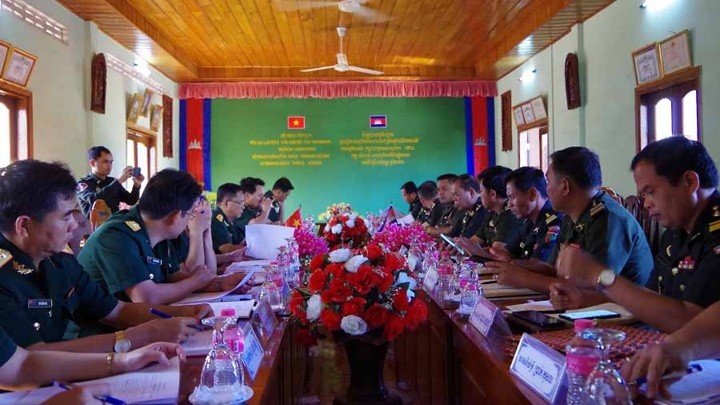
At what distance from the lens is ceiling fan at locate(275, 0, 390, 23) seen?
17.0 feet

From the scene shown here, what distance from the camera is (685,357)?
3.46 ft

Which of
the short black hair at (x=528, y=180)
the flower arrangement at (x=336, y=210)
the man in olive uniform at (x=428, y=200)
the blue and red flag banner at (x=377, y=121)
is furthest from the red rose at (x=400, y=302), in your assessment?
the blue and red flag banner at (x=377, y=121)

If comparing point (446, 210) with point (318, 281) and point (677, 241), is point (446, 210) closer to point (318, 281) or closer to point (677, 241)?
point (677, 241)

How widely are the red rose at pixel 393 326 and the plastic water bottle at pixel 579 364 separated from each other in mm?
623

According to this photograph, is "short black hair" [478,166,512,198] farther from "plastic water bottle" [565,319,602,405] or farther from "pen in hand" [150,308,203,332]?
"plastic water bottle" [565,319,602,405]

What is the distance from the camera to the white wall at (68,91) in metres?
4.33

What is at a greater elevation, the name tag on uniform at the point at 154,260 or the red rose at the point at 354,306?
the name tag on uniform at the point at 154,260

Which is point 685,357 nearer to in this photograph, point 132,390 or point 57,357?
point 132,390

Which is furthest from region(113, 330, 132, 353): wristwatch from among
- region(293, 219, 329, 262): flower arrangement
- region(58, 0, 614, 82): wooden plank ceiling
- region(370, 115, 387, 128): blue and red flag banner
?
region(370, 115, 387, 128): blue and red flag banner

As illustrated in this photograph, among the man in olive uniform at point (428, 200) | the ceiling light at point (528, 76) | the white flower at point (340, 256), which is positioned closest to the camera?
the white flower at point (340, 256)

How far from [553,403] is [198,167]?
8.10 meters

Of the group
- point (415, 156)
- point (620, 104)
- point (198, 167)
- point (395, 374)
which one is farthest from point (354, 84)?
point (395, 374)

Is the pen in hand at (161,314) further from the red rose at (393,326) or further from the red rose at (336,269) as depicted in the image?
the red rose at (393,326)

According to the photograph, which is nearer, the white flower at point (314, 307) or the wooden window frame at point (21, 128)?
the white flower at point (314, 307)
